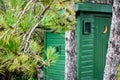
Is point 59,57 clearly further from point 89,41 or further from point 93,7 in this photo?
point 93,7

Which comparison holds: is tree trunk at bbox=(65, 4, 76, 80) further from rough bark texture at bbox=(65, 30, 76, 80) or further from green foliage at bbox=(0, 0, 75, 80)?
green foliage at bbox=(0, 0, 75, 80)

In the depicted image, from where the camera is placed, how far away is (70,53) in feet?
24.8

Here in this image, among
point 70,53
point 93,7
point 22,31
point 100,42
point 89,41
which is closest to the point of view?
point 22,31

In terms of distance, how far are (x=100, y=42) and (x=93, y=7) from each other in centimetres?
127

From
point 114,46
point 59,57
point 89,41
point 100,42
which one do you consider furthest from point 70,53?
point 100,42

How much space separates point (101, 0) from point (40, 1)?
26.5 feet

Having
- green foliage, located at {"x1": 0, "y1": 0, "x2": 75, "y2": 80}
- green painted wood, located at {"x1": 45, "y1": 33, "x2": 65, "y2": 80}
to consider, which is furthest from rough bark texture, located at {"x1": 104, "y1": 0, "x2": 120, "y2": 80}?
green foliage, located at {"x1": 0, "y1": 0, "x2": 75, "y2": 80}

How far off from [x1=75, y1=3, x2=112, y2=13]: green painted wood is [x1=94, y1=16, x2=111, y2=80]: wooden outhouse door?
326 millimetres

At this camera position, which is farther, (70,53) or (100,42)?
(100,42)

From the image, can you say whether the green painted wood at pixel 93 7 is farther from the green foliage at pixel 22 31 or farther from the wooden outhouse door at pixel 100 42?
the green foliage at pixel 22 31

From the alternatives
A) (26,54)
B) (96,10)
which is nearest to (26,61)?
(26,54)

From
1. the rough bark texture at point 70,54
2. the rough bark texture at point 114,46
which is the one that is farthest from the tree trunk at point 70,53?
the rough bark texture at point 114,46

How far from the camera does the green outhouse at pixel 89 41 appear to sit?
29.1 ft

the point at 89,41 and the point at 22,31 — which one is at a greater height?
the point at 22,31
